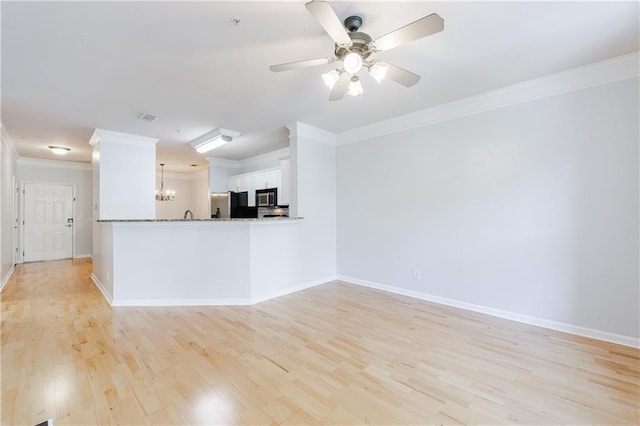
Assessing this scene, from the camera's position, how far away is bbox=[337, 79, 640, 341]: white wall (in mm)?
2646

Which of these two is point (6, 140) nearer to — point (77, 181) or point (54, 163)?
point (54, 163)

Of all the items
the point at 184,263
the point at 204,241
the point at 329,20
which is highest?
the point at 329,20

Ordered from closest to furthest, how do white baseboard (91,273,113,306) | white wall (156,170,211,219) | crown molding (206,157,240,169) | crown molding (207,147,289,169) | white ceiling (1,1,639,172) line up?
white ceiling (1,1,639,172), white baseboard (91,273,113,306), crown molding (207,147,289,169), crown molding (206,157,240,169), white wall (156,170,211,219)

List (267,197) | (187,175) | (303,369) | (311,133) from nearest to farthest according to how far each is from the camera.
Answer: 1. (303,369)
2. (311,133)
3. (267,197)
4. (187,175)

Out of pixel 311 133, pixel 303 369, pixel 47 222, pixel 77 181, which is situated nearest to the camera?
pixel 303 369

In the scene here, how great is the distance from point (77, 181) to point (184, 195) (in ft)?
8.83

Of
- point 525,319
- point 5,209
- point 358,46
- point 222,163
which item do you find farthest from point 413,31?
point 5,209

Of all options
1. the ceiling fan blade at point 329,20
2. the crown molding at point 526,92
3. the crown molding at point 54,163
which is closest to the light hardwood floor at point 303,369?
the ceiling fan blade at point 329,20

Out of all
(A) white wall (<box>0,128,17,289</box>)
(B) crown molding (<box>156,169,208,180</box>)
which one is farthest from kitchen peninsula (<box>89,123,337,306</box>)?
(B) crown molding (<box>156,169,208,180</box>)

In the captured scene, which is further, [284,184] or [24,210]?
[24,210]

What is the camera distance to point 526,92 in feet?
10.2

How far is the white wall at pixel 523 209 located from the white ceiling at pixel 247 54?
50 cm

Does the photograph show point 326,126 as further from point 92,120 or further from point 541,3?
point 92,120

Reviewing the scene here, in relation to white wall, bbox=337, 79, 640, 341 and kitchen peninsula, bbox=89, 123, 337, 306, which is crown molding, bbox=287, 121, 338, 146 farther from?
white wall, bbox=337, 79, 640, 341
